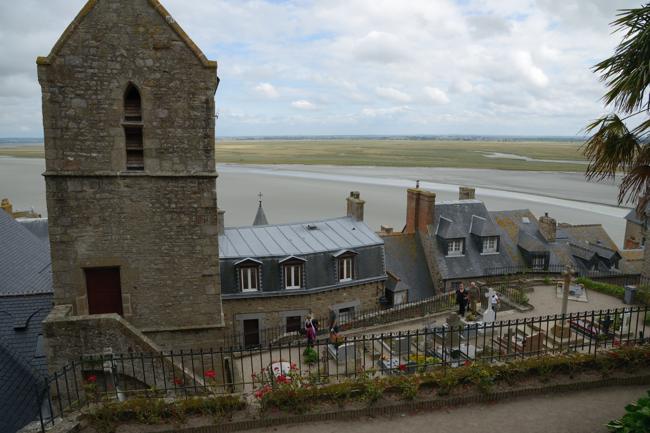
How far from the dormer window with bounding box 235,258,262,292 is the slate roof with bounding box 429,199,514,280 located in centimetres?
971

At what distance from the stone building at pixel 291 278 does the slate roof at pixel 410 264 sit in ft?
8.97

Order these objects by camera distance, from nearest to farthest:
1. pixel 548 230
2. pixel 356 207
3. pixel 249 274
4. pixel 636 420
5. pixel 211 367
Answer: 1. pixel 636 420
2. pixel 211 367
3. pixel 249 274
4. pixel 356 207
5. pixel 548 230

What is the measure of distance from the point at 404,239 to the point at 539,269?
7.31 meters

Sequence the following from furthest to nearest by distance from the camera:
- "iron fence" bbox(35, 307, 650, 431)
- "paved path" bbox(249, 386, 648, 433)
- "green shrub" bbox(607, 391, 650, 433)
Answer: "iron fence" bbox(35, 307, 650, 431)
"paved path" bbox(249, 386, 648, 433)
"green shrub" bbox(607, 391, 650, 433)

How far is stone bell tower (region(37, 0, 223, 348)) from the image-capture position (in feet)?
30.2

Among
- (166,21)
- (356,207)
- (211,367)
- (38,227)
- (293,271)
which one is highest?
(166,21)

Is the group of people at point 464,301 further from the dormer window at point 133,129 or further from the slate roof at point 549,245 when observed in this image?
the dormer window at point 133,129

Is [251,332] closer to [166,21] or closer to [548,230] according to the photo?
[166,21]

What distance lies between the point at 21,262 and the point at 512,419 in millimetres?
12794

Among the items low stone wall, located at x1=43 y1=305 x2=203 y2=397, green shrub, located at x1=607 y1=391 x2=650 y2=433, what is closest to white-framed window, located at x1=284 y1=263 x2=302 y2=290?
low stone wall, located at x1=43 y1=305 x2=203 y2=397

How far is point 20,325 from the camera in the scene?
10.3 metres

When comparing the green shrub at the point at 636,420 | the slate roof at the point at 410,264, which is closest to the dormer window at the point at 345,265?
the slate roof at the point at 410,264

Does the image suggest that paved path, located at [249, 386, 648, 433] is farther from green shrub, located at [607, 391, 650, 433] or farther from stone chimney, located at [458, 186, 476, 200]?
stone chimney, located at [458, 186, 476, 200]

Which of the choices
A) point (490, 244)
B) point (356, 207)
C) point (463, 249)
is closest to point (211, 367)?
point (356, 207)
